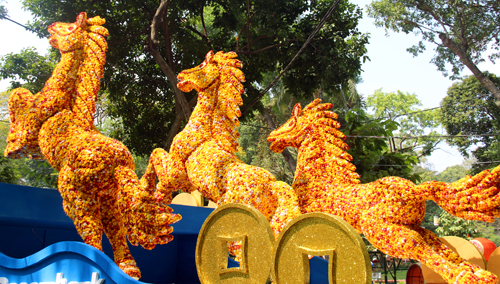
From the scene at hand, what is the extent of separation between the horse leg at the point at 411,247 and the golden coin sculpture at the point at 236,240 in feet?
5.63

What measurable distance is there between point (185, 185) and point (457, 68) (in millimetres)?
12132

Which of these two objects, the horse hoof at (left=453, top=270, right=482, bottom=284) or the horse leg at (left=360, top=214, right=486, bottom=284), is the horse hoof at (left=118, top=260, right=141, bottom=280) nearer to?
the horse leg at (left=360, top=214, right=486, bottom=284)

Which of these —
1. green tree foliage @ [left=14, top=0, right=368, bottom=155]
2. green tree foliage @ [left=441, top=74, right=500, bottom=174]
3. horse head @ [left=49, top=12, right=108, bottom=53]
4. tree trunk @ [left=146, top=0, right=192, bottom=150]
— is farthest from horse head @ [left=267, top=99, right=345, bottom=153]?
green tree foliage @ [left=441, top=74, right=500, bottom=174]

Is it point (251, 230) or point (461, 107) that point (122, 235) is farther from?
point (461, 107)

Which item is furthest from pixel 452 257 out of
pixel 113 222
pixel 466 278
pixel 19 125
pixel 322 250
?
pixel 19 125

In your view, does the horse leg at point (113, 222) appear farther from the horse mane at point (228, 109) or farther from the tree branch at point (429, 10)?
the tree branch at point (429, 10)

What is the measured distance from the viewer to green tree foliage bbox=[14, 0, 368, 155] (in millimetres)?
7301

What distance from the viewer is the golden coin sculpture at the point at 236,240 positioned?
1941 millimetres

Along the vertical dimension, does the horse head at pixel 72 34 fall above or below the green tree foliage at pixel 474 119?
below

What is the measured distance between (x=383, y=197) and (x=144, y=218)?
2.11 m

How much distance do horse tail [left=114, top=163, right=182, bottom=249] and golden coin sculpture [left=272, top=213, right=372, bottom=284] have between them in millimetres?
1127

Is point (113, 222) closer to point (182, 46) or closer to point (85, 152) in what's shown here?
point (85, 152)

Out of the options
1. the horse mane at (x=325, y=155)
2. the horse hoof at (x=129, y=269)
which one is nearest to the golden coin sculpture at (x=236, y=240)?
the horse hoof at (x=129, y=269)

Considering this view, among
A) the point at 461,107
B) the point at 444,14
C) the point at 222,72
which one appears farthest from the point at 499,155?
the point at 222,72
